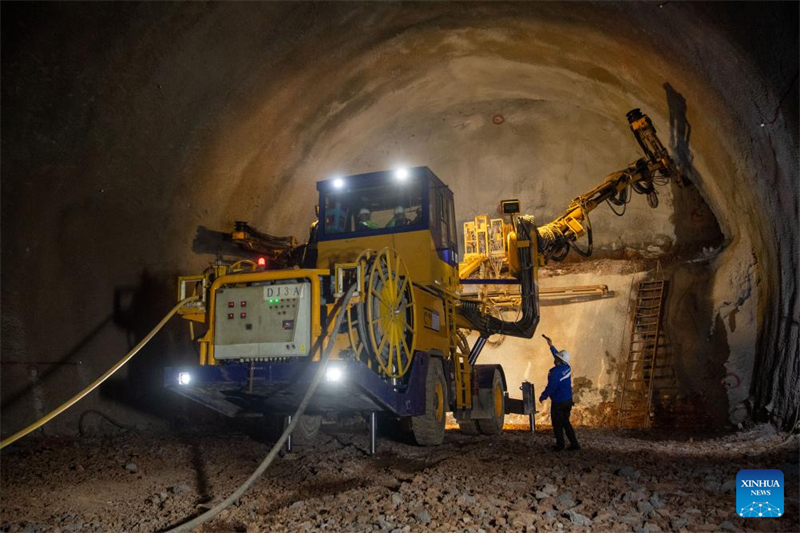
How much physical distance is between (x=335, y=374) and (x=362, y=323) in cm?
55

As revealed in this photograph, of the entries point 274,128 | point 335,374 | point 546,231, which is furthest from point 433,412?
point 274,128

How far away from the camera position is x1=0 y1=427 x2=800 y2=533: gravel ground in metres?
3.68

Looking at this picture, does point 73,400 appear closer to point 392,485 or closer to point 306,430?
point 392,485

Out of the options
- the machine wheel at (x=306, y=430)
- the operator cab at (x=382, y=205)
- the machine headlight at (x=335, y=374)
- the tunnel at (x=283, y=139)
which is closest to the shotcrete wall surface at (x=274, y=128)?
the tunnel at (x=283, y=139)

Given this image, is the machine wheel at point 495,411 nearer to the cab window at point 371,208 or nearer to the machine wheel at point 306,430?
the machine wheel at point 306,430

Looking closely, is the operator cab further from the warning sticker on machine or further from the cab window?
the warning sticker on machine

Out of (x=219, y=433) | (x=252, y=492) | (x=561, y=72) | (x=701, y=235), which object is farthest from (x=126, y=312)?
(x=701, y=235)

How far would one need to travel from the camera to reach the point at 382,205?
292 inches

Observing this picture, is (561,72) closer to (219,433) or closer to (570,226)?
(570,226)

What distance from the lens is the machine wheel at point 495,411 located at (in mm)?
8438

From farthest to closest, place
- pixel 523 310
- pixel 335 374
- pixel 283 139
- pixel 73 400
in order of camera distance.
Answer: pixel 283 139 < pixel 523 310 < pixel 335 374 < pixel 73 400

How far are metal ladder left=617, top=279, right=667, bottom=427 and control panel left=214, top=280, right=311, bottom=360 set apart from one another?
8918 millimetres

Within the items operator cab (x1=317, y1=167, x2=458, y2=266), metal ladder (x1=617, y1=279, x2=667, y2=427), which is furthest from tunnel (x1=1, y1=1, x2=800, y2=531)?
operator cab (x1=317, y1=167, x2=458, y2=266)

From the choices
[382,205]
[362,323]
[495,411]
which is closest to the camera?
[362,323]
